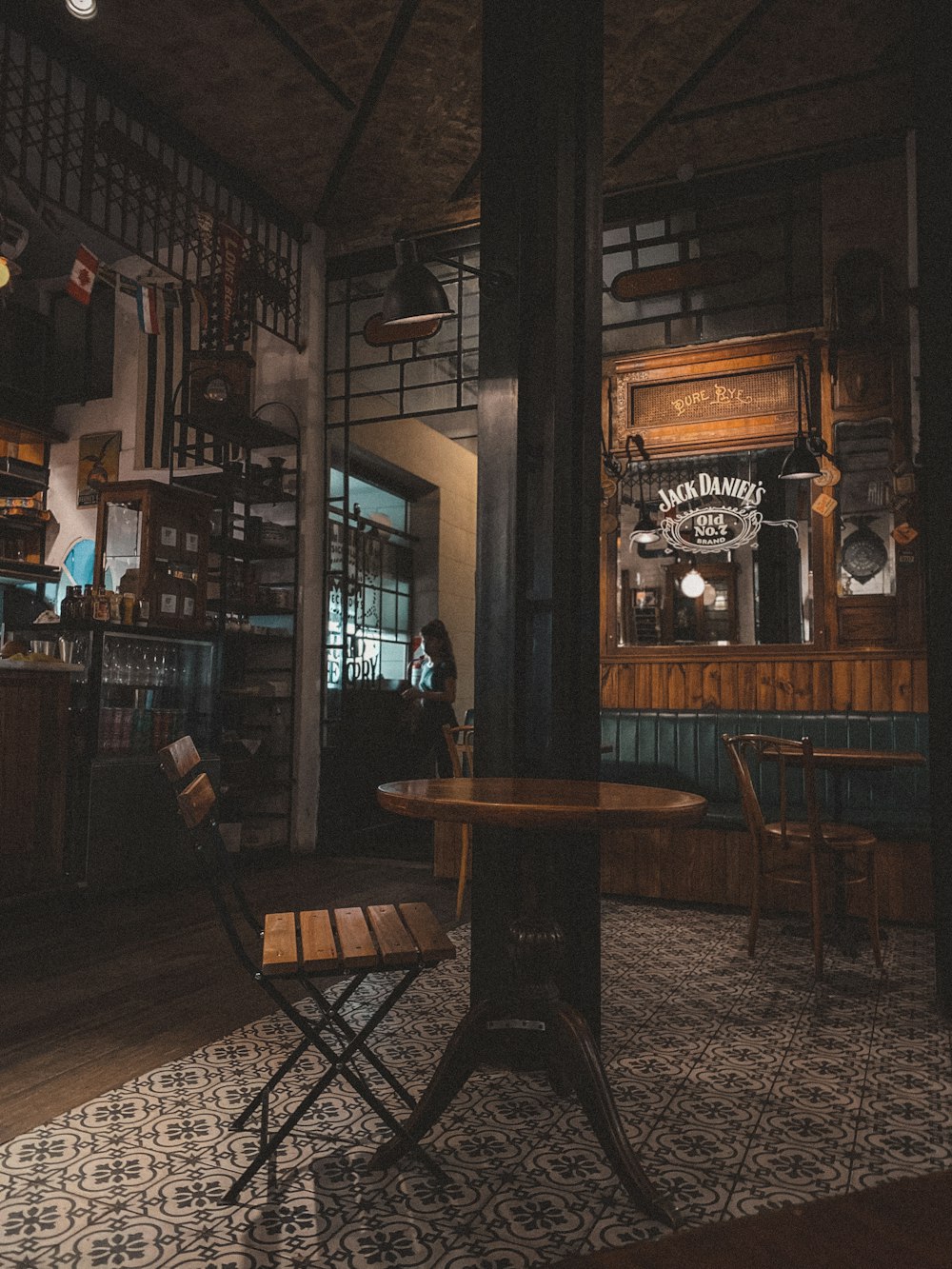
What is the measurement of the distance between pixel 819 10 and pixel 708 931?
4.98 m

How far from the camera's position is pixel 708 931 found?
179 inches

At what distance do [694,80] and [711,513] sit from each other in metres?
2.68

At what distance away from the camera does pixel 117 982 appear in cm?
355

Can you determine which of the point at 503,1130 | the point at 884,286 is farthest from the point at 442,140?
the point at 503,1130

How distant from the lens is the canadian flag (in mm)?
5082

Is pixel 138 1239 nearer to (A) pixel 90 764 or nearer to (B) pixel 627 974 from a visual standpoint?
(B) pixel 627 974

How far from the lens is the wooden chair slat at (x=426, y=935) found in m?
2.08

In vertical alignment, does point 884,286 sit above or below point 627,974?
above

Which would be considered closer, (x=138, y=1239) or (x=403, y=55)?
(x=138, y=1239)

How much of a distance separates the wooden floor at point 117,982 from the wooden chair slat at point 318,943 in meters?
0.87

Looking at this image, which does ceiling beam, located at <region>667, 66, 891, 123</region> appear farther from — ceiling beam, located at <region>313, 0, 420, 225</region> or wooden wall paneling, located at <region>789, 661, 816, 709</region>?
wooden wall paneling, located at <region>789, 661, 816, 709</region>

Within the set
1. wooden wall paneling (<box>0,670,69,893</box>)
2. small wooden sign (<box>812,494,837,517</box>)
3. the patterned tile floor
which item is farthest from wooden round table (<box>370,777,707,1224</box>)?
small wooden sign (<box>812,494,837,517</box>)

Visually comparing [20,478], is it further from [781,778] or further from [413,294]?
[781,778]

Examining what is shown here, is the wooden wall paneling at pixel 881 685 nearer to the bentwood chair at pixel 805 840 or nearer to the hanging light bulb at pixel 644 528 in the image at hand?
the bentwood chair at pixel 805 840
